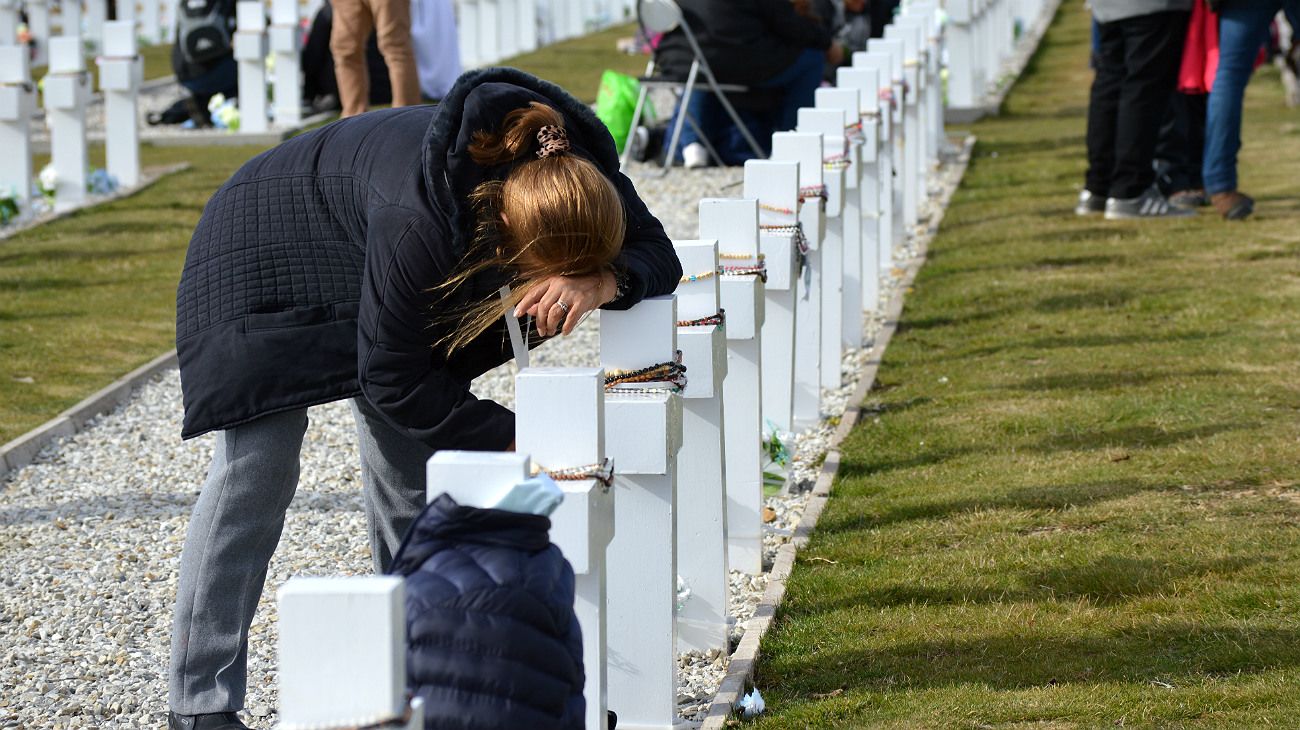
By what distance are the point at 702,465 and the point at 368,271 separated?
1.26 metres

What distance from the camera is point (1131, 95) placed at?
28.0 feet

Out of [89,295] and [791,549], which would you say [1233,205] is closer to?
[791,549]

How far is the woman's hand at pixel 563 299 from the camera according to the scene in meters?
2.84

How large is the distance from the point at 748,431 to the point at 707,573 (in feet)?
1.99

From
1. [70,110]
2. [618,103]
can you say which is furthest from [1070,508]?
[70,110]

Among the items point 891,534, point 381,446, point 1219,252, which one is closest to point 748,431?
point 891,534

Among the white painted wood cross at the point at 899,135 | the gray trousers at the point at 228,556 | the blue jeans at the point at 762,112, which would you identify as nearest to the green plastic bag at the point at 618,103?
the blue jeans at the point at 762,112

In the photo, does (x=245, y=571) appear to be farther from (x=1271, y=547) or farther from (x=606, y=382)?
(x=1271, y=547)

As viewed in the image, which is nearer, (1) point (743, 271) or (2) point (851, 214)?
(1) point (743, 271)

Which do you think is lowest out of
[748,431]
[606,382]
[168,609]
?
[168,609]

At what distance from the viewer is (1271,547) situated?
4.16 m

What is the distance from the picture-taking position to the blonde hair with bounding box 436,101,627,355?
2.73 meters

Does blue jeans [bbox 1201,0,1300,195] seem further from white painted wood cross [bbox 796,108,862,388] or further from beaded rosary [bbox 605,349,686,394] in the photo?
beaded rosary [bbox 605,349,686,394]

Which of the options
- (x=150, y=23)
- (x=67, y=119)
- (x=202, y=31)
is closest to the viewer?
(x=67, y=119)
